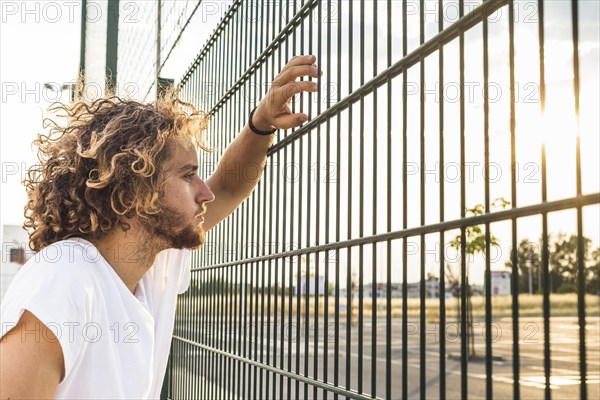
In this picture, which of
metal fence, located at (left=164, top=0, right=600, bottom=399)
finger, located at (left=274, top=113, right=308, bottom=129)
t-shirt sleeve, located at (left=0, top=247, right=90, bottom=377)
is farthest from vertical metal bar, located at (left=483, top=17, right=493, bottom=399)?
finger, located at (left=274, top=113, right=308, bottom=129)

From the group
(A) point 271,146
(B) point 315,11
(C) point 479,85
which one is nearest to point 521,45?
(C) point 479,85

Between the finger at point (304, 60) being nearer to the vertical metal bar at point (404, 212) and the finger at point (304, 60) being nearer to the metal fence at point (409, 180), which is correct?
the metal fence at point (409, 180)

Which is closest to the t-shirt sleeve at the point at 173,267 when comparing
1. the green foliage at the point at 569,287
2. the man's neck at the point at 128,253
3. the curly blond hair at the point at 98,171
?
the man's neck at the point at 128,253

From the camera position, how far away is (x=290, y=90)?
295 centimetres

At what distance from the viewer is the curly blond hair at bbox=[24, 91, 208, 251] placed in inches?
103

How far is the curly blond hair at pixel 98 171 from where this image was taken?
260cm

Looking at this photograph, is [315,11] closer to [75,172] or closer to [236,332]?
[75,172]

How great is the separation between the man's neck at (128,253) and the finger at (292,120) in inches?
27.2

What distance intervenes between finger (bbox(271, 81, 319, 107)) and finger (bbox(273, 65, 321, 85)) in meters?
0.02

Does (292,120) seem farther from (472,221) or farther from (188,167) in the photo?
(472,221)

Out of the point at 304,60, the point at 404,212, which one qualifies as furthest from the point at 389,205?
the point at 304,60

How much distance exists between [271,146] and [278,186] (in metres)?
0.20

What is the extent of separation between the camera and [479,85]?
200 centimetres

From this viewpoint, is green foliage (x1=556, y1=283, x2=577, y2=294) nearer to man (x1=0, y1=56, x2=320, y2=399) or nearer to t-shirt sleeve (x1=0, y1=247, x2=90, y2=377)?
man (x1=0, y1=56, x2=320, y2=399)
